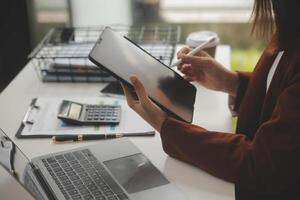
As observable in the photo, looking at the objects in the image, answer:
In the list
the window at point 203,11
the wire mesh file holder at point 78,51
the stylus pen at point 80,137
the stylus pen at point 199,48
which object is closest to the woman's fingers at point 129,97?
the stylus pen at point 80,137

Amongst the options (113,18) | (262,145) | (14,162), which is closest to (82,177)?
(14,162)

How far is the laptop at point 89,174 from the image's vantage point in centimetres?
85

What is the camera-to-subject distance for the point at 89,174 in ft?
2.97

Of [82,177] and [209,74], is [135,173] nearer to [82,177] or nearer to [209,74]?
[82,177]

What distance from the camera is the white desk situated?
35.3 inches

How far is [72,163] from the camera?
0.94 m

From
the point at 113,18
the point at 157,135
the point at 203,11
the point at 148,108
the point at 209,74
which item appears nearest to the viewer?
the point at 148,108

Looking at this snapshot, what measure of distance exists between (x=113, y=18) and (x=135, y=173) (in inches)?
49.0

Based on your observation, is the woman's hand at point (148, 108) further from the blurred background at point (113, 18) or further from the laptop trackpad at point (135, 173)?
the blurred background at point (113, 18)

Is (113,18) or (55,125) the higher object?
(113,18)

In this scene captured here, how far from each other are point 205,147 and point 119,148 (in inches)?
8.4

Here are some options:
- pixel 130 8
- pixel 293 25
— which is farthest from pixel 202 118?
pixel 130 8

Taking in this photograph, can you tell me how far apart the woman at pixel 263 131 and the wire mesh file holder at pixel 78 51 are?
0.41 meters

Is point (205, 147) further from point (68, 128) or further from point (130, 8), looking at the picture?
point (130, 8)
